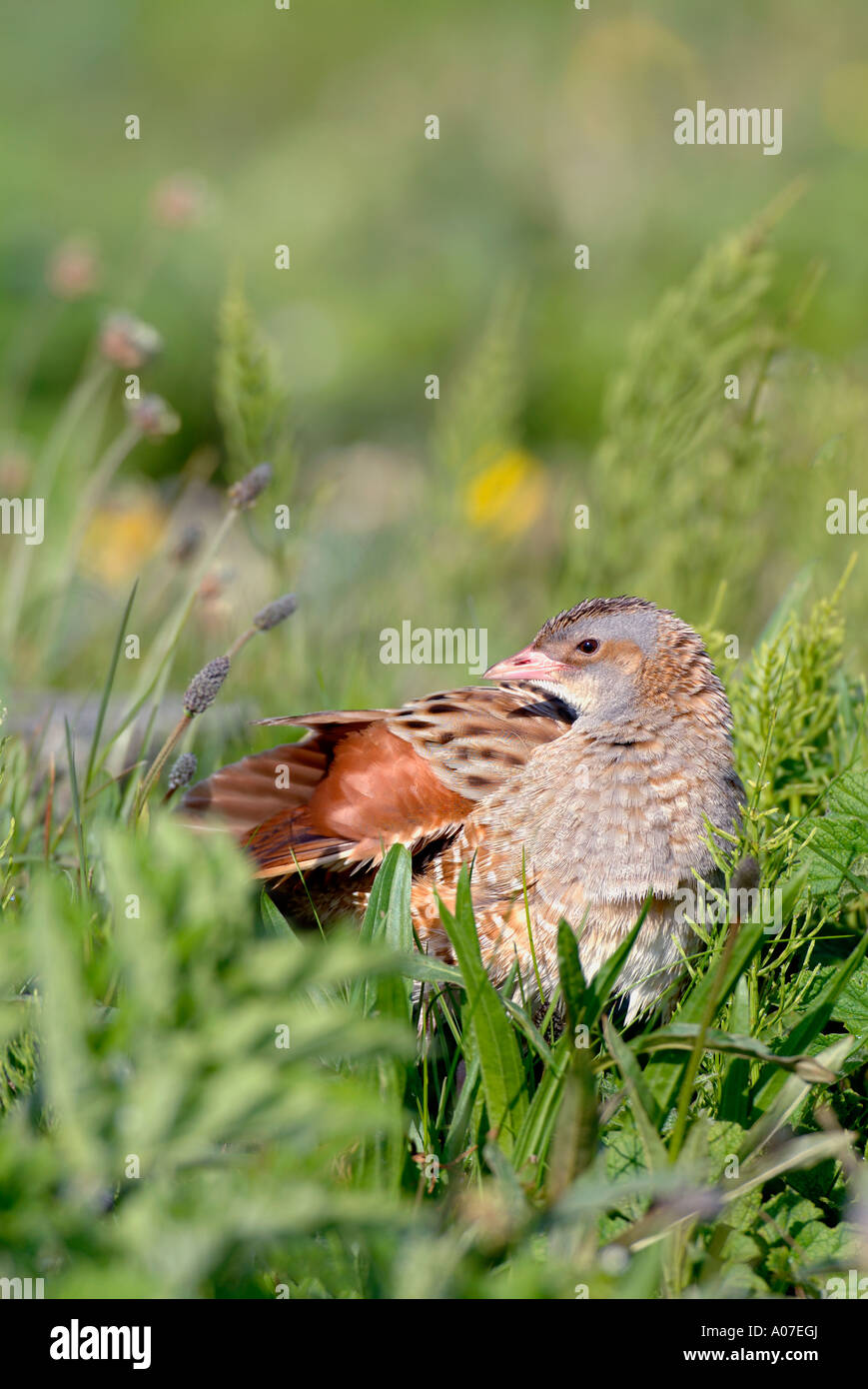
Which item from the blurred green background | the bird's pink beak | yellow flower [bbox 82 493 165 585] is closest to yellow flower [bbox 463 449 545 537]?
the blurred green background

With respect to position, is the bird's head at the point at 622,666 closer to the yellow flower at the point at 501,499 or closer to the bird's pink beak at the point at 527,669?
the bird's pink beak at the point at 527,669

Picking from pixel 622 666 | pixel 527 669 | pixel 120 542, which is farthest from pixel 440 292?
pixel 622 666

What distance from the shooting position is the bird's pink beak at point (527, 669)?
103 inches

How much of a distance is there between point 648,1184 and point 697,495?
263 centimetres

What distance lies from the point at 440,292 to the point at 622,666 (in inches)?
229

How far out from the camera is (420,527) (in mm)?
4617

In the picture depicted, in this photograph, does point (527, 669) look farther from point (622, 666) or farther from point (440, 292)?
point (440, 292)

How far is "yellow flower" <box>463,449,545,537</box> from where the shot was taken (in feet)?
16.2

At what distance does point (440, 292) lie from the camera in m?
7.79

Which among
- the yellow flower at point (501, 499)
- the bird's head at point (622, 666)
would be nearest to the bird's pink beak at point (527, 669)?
the bird's head at point (622, 666)

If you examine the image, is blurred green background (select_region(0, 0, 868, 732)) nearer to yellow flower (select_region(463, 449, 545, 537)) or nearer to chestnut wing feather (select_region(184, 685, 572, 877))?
yellow flower (select_region(463, 449, 545, 537))

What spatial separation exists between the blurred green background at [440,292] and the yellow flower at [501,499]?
0.03 metres
